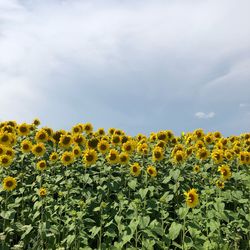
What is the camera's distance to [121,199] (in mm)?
8773

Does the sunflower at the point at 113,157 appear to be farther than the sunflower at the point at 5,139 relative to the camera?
No

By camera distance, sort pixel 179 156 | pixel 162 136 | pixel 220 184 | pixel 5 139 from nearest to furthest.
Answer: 1. pixel 220 184
2. pixel 179 156
3. pixel 5 139
4. pixel 162 136

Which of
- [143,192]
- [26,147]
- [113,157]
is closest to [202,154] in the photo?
[113,157]

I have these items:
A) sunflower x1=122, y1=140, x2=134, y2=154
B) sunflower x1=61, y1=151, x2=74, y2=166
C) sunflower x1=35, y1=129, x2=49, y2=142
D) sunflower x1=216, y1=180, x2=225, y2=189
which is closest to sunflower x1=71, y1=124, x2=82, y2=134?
sunflower x1=35, y1=129, x2=49, y2=142

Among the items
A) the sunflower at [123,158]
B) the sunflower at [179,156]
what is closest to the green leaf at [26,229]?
the sunflower at [123,158]

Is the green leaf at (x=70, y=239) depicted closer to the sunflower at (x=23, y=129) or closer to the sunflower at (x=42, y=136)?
the sunflower at (x=42, y=136)

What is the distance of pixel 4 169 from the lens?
10742 millimetres

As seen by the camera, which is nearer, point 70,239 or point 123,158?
point 70,239

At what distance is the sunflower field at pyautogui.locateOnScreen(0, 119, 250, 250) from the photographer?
8.28 meters

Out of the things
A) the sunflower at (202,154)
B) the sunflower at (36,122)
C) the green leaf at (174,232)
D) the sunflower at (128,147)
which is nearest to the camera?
the green leaf at (174,232)

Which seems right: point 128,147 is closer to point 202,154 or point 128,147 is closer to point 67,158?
point 67,158

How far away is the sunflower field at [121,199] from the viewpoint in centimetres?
828

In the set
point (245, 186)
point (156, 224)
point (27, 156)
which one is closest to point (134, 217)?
point (156, 224)

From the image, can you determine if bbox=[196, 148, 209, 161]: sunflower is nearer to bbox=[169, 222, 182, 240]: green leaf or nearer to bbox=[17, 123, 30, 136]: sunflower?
bbox=[169, 222, 182, 240]: green leaf
